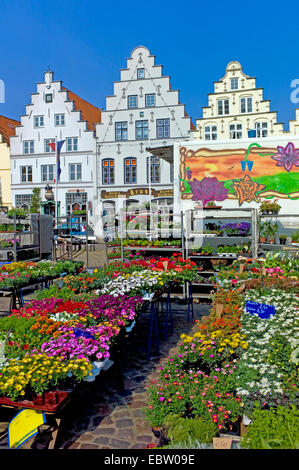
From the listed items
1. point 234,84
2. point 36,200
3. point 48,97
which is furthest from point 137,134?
point 36,200

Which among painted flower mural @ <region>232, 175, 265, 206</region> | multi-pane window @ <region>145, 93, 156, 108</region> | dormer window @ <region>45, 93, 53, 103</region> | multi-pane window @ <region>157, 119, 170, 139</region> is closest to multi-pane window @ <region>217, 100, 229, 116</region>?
multi-pane window @ <region>157, 119, 170, 139</region>

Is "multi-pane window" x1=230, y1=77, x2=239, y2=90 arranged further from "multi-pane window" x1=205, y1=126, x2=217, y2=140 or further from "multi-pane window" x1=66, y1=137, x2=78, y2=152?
"multi-pane window" x1=66, y1=137, x2=78, y2=152

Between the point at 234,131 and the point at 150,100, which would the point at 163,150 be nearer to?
the point at 234,131

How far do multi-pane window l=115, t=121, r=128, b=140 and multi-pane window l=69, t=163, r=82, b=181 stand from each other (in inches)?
180

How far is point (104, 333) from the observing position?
478 centimetres

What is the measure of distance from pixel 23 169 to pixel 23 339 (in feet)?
116

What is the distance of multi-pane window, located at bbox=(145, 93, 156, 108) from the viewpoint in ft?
110

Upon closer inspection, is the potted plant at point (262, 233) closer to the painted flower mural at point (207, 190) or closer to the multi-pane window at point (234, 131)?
the painted flower mural at point (207, 190)

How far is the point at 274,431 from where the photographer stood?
2875mm

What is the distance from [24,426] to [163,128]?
1263 inches

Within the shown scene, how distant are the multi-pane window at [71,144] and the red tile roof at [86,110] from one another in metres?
2.38

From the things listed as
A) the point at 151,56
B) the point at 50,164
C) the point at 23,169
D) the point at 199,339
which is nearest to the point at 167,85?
the point at 151,56

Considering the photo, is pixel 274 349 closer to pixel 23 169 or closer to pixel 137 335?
pixel 137 335

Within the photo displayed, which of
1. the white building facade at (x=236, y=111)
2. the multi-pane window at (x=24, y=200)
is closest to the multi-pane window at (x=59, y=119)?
the multi-pane window at (x=24, y=200)
